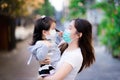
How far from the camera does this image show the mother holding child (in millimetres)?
3826

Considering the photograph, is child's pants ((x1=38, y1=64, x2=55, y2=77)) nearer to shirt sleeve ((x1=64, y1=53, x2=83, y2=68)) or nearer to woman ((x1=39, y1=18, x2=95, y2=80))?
woman ((x1=39, y1=18, x2=95, y2=80))

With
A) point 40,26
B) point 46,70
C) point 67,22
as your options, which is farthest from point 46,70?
point 67,22

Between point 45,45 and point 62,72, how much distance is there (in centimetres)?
33

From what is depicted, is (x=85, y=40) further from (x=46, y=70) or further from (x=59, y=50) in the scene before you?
(x=46, y=70)

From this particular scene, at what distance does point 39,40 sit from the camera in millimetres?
4070

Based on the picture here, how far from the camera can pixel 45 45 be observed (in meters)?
3.88

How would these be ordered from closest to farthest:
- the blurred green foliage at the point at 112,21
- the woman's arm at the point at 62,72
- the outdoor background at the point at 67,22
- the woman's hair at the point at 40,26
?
the woman's arm at the point at 62,72
the woman's hair at the point at 40,26
the outdoor background at the point at 67,22
the blurred green foliage at the point at 112,21

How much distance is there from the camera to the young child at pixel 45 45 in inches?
153

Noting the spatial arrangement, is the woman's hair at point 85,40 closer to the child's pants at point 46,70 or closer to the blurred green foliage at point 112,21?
the child's pants at point 46,70

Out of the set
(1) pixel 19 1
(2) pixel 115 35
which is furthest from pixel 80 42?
(1) pixel 19 1

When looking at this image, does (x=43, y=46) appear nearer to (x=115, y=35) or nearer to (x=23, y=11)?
(x=115, y=35)

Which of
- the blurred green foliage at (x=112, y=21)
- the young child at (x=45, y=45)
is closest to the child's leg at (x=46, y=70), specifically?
the young child at (x=45, y=45)

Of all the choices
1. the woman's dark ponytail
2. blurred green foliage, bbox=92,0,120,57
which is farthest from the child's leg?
blurred green foliage, bbox=92,0,120,57

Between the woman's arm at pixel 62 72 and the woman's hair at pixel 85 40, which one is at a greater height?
the woman's hair at pixel 85 40
